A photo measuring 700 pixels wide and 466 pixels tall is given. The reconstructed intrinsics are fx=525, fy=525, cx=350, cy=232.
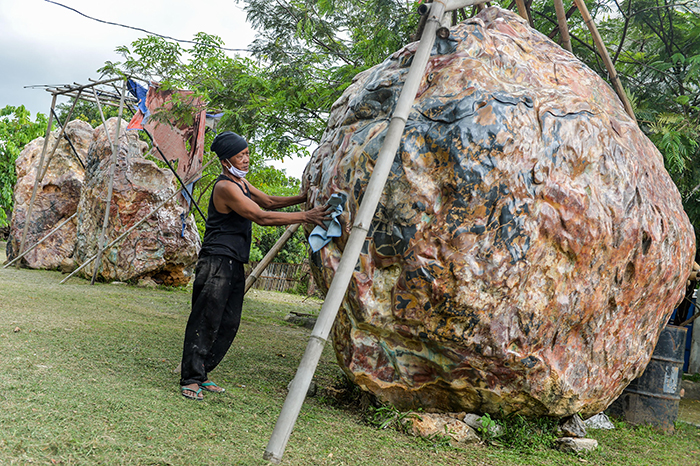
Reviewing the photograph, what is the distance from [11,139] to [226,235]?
2361 centimetres

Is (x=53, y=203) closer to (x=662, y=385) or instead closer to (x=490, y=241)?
(x=490, y=241)

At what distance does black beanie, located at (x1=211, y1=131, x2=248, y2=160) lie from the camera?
382 centimetres

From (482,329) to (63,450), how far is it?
2301 mm

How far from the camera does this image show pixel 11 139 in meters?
22.6

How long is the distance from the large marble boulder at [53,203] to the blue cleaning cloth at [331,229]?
1057 centimetres

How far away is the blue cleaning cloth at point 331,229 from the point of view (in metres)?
3.45

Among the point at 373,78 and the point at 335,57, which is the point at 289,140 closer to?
the point at 335,57

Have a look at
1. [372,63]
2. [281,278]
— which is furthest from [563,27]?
[281,278]

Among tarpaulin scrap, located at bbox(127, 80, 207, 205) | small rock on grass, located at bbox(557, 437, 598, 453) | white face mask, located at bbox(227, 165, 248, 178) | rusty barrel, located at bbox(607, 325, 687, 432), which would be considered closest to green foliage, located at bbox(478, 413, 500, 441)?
small rock on grass, located at bbox(557, 437, 598, 453)

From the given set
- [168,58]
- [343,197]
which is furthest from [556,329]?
[168,58]

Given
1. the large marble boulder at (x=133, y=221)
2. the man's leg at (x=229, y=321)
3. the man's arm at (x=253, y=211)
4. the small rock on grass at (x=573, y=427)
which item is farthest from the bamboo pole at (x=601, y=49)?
the large marble boulder at (x=133, y=221)

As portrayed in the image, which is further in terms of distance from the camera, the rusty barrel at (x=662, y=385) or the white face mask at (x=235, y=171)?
the rusty barrel at (x=662, y=385)

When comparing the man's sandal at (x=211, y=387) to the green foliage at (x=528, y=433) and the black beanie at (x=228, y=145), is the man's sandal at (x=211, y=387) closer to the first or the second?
the black beanie at (x=228, y=145)

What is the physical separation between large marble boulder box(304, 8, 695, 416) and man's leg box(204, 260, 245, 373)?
612 millimetres
